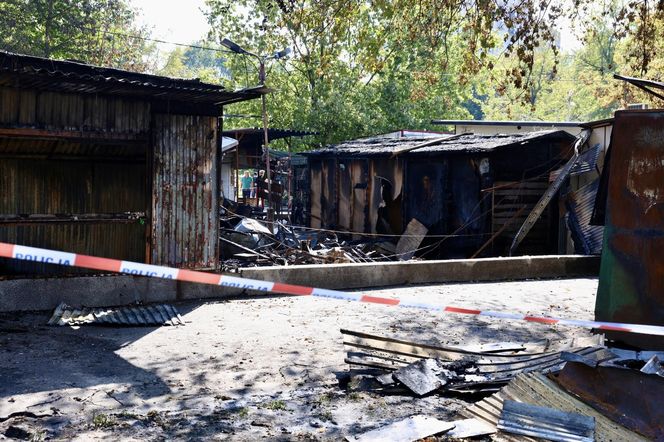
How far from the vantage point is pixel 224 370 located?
6.86 m

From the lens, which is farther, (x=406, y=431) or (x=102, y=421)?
(x=102, y=421)

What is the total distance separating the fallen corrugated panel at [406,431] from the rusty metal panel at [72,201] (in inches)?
285

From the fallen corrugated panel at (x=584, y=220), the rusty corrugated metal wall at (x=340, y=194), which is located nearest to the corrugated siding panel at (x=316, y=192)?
the rusty corrugated metal wall at (x=340, y=194)

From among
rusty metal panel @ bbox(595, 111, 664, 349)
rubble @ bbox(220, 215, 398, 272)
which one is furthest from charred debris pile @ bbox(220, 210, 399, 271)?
rusty metal panel @ bbox(595, 111, 664, 349)

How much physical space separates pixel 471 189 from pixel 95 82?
34.7 ft

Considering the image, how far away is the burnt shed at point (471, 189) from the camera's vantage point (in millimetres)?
16719

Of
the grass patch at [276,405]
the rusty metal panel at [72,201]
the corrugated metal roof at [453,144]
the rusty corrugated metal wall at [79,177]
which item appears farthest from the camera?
the corrugated metal roof at [453,144]

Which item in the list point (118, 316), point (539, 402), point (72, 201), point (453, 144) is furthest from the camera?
point (453, 144)

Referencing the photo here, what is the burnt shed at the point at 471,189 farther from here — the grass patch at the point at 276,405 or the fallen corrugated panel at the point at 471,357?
the grass patch at the point at 276,405

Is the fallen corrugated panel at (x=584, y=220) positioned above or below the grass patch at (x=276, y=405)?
above

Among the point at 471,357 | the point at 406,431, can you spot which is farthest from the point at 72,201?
the point at 406,431

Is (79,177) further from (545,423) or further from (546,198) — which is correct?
(546,198)

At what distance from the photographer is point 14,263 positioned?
10.8 meters

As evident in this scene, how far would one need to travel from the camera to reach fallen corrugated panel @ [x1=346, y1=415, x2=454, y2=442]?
4871mm
